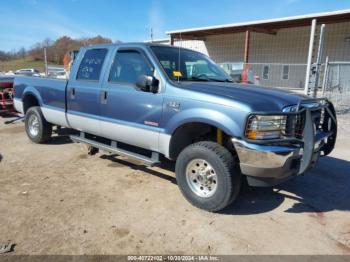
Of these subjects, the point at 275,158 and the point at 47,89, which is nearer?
the point at 275,158

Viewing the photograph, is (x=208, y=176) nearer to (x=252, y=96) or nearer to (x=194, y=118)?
(x=194, y=118)

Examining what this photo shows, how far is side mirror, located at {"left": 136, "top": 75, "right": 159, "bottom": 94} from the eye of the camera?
12.8 feet

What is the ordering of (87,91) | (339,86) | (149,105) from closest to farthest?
(149,105) < (87,91) < (339,86)

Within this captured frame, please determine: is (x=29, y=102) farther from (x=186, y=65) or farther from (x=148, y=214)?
(x=148, y=214)

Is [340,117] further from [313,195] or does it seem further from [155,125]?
[155,125]

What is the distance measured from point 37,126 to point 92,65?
7.68 ft

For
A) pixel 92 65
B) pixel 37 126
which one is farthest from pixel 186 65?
pixel 37 126

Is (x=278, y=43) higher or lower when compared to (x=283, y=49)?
higher

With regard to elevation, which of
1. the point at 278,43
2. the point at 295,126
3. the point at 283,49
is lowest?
the point at 295,126

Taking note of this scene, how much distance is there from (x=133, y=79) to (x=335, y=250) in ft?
10.6

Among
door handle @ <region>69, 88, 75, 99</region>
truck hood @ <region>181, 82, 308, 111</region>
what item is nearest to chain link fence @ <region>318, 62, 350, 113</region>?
truck hood @ <region>181, 82, 308, 111</region>

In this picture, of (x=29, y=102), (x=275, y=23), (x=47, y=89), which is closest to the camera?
(x=47, y=89)

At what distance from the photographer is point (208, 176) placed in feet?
12.1

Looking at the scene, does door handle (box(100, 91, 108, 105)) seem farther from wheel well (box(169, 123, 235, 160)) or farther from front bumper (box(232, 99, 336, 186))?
front bumper (box(232, 99, 336, 186))
